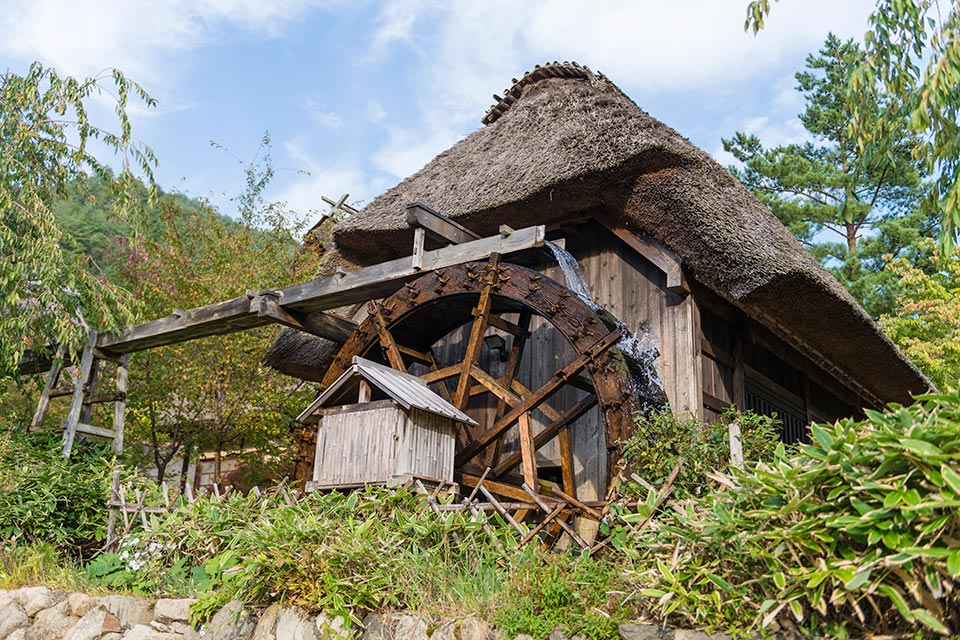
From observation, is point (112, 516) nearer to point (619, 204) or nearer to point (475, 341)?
point (475, 341)

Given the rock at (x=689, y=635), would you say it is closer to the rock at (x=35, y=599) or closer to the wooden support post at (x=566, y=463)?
the wooden support post at (x=566, y=463)

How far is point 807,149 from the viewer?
2002 cm

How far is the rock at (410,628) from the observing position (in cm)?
440

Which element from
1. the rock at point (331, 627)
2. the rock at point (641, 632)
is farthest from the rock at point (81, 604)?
the rock at point (641, 632)

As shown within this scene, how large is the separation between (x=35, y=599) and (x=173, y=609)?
1330 mm

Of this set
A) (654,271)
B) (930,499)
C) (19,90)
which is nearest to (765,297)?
(654,271)

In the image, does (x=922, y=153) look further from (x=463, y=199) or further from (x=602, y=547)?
(x=463, y=199)

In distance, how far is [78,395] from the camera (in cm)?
902

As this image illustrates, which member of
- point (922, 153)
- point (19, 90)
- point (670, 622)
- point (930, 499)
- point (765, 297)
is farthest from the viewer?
point (19, 90)

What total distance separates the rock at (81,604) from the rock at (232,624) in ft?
4.16

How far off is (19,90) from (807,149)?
16.7 m

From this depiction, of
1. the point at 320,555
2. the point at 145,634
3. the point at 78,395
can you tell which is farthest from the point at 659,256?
the point at 78,395

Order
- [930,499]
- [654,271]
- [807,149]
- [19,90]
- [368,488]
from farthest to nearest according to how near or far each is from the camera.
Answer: [807,149], [19,90], [654,271], [368,488], [930,499]

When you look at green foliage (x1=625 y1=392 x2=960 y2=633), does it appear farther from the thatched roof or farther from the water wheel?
the thatched roof
